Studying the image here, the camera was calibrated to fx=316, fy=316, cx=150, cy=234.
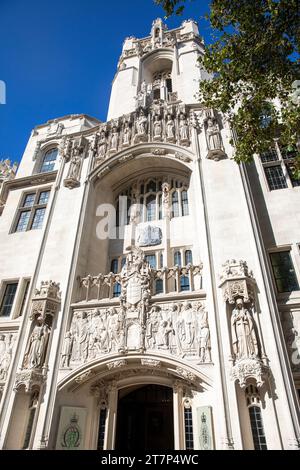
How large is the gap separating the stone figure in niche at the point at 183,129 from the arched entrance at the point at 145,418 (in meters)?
12.2

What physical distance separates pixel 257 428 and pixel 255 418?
247mm

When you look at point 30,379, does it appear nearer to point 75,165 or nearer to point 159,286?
point 159,286

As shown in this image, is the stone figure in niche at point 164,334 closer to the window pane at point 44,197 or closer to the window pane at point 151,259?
the window pane at point 151,259

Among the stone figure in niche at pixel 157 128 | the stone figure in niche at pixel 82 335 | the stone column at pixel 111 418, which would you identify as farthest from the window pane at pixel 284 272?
the stone figure in niche at pixel 157 128

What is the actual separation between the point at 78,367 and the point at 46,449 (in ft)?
8.21

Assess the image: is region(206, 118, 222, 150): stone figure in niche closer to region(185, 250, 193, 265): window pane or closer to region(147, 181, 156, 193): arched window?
region(147, 181, 156, 193): arched window

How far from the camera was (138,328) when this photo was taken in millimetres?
11414

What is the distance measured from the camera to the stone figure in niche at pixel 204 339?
1020cm

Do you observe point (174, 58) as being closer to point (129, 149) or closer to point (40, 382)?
point (129, 149)

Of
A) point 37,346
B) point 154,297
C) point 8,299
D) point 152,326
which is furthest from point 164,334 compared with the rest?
point 8,299

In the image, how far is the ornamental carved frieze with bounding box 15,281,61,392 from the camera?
10920mm

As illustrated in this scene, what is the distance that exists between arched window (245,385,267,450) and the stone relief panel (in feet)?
5.02
